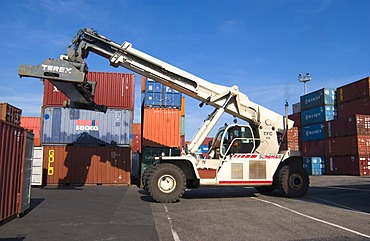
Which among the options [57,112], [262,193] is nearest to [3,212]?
[262,193]

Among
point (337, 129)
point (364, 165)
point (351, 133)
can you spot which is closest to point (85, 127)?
point (351, 133)

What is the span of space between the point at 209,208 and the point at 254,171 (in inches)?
121

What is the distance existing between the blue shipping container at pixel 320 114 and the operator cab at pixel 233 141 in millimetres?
27636

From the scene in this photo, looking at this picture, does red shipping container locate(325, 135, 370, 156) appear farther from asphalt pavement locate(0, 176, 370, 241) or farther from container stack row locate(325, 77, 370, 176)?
asphalt pavement locate(0, 176, 370, 241)

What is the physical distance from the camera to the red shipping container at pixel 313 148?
38438 millimetres

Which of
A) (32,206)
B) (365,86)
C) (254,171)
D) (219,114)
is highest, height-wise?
(365,86)

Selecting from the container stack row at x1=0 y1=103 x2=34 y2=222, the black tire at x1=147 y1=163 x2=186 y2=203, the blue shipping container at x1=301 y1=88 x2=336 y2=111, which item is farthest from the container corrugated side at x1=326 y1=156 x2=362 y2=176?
the container stack row at x1=0 y1=103 x2=34 y2=222

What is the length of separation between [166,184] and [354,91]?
3090 cm

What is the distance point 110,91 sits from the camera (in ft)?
68.1

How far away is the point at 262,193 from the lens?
15.2 m

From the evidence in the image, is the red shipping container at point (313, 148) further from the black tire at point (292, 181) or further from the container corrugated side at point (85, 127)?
the black tire at point (292, 181)

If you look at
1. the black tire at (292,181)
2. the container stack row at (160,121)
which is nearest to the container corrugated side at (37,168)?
the container stack row at (160,121)

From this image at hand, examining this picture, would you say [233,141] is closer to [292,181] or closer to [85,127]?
[292,181]

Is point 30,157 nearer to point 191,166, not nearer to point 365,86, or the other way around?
point 191,166
